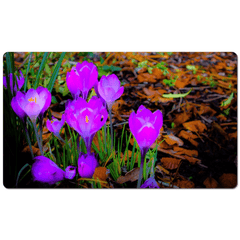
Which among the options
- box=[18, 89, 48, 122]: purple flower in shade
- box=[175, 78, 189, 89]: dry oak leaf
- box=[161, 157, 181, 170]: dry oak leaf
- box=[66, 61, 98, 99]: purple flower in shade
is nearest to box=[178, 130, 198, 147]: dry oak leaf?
box=[161, 157, 181, 170]: dry oak leaf

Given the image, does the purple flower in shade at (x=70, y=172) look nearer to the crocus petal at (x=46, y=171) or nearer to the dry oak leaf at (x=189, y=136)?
the crocus petal at (x=46, y=171)

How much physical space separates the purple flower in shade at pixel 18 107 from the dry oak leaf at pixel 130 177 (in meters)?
0.39

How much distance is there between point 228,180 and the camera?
1.05 meters

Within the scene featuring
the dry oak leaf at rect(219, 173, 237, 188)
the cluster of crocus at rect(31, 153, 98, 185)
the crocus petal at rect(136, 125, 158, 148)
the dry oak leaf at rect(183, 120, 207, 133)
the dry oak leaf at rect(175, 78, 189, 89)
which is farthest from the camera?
the dry oak leaf at rect(175, 78, 189, 89)

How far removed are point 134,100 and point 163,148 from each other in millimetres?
263

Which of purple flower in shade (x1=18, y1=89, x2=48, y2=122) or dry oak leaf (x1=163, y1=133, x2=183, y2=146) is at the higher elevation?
purple flower in shade (x1=18, y1=89, x2=48, y2=122)

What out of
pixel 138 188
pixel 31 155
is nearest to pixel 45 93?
pixel 31 155

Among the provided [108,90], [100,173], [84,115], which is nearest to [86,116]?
[84,115]

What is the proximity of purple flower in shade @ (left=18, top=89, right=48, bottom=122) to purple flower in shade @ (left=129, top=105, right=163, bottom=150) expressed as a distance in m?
0.31

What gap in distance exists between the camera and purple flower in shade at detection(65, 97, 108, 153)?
0.86m

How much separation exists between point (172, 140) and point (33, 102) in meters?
0.55

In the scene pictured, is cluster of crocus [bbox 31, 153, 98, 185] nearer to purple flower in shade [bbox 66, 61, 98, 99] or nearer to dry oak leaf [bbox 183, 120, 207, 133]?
purple flower in shade [bbox 66, 61, 98, 99]

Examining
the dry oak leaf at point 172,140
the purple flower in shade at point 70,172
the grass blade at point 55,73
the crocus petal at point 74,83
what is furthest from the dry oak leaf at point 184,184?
the grass blade at point 55,73

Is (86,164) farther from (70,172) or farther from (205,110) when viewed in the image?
(205,110)
